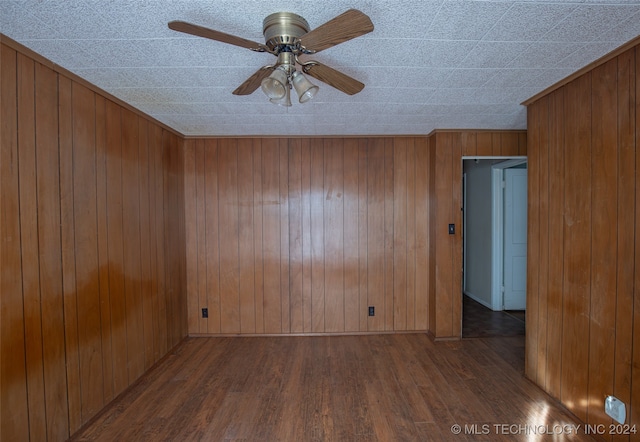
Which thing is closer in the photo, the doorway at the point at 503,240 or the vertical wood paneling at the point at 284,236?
the vertical wood paneling at the point at 284,236

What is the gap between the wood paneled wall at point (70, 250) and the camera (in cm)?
149

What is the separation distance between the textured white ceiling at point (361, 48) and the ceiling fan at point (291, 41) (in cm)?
10

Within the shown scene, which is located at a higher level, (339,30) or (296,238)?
(339,30)

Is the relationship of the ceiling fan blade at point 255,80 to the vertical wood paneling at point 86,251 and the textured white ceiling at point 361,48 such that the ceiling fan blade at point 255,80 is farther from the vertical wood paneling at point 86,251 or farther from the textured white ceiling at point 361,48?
the vertical wood paneling at point 86,251

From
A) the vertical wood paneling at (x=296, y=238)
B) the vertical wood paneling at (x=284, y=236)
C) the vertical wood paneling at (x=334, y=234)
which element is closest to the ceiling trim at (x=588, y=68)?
the vertical wood paneling at (x=334, y=234)

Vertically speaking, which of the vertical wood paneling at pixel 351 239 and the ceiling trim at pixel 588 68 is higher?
the ceiling trim at pixel 588 68

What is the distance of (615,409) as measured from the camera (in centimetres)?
165

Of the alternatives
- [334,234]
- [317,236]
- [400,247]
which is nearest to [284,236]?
[317,236]

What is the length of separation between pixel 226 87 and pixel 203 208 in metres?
1.71

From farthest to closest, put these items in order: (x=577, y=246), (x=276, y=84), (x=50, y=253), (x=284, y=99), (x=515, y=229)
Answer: (x=515, y=229) < (x=577, y=246) < (x=50, y=253) < (x=284, y=99) < (x=276, y=84)

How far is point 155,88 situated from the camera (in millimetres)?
2080

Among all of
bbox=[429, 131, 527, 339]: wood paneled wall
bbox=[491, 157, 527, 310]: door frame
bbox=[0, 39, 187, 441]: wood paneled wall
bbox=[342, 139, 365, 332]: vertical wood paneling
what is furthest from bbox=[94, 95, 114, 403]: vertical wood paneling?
bbox=[491, 157, 527, 310]: door frame

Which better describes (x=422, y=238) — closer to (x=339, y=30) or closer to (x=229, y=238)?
(x=229, y=238)

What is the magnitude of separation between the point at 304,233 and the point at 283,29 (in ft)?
7.73
